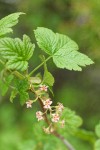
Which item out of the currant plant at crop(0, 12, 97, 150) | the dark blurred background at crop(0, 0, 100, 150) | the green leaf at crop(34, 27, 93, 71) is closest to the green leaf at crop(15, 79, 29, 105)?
the currant plant at crop(0, 12, 97, 150)

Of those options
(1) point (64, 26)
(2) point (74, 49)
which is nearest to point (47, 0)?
(1) point (64, 26)

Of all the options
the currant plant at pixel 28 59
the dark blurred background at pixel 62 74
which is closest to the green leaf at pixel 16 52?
the currant plant at pixel 28 59

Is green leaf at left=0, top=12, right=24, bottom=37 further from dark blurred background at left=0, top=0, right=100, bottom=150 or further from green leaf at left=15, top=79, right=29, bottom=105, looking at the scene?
dark blurred background at left=0, top=0, right=100, bottom=150

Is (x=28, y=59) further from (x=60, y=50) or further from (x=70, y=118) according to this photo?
(x=70, y=118)

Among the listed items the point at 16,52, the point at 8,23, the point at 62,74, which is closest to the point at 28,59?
the point at 16,52

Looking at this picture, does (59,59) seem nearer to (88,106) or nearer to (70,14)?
(70,14)
